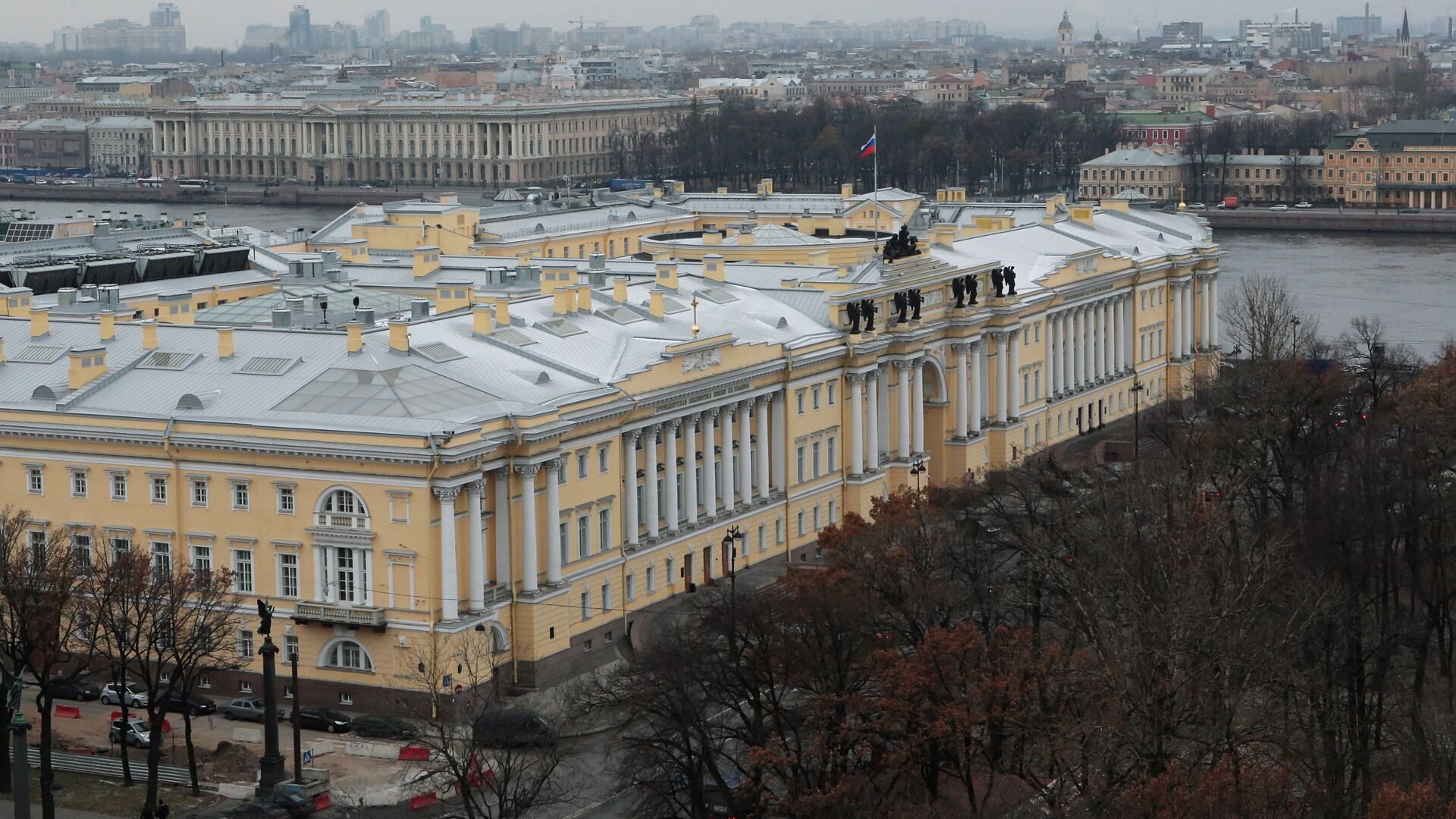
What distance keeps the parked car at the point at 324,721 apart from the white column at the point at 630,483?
20.0ft

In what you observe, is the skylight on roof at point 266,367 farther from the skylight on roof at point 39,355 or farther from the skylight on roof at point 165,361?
the skylight on roof at point 39,355

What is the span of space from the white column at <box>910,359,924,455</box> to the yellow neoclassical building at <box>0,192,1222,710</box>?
0.04m

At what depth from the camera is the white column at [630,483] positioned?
1484 inches

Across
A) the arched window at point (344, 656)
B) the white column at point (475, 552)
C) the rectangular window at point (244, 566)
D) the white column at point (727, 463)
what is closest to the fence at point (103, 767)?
the arched window at point (344, 656)

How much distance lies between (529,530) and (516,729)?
4692 mm

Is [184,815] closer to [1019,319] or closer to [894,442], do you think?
[894,442]

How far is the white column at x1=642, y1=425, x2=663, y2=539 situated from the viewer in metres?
38.4

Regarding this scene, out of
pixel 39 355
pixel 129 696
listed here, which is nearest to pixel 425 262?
pixel 39 355

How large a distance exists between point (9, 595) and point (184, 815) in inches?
156

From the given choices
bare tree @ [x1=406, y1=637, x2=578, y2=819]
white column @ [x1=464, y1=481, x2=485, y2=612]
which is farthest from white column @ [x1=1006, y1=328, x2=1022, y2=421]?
white column @ [x1=464, y1=481, x2=485, y2=612]

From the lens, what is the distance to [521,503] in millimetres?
35000

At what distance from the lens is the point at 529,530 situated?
3500cm

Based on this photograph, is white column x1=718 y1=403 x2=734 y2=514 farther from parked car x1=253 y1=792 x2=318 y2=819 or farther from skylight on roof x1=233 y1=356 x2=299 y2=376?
parked car x1=253 y1=792 x2=318 y2=819

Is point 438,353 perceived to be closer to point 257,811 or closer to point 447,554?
point 447,554
